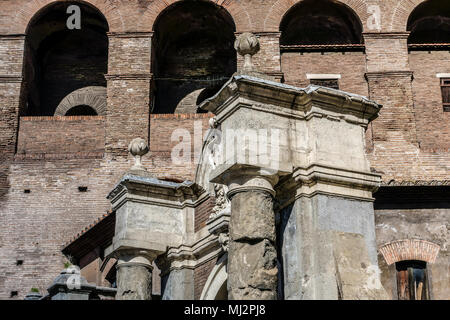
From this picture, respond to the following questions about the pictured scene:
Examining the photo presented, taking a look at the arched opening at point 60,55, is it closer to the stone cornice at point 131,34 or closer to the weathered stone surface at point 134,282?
the stone cornice at point 131,34

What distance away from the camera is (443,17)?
70.5 feet

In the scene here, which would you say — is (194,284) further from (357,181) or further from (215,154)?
(357,181)

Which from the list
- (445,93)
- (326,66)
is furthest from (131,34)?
(445,93)

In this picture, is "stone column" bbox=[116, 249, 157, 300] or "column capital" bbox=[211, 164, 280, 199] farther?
"stone column" bbox=[116, 249, 157, 300]

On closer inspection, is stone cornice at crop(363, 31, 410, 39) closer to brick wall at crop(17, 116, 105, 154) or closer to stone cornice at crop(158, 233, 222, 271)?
brick wall at crop(17, 116, 105, 154)

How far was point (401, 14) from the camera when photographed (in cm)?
2048

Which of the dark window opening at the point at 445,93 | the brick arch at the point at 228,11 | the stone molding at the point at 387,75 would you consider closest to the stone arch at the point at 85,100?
the brick arch at the point at 228,11

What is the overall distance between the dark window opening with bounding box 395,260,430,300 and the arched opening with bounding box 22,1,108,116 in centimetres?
1101

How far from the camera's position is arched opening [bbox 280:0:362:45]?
2105cm

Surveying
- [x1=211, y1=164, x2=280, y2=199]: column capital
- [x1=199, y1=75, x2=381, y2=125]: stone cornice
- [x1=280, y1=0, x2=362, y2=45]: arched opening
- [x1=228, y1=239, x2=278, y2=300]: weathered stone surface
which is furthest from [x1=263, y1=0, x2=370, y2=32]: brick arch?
[x1=228, y1=239, x2=278, y2=300]: weathered stone surface

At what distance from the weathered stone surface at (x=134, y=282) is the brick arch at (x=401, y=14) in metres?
13.4

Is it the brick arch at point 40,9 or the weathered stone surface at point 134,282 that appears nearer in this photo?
the weathered stone surface at point 134,282

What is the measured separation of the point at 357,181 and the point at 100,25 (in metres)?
17.0

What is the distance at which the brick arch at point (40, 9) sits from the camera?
68.1 ft
